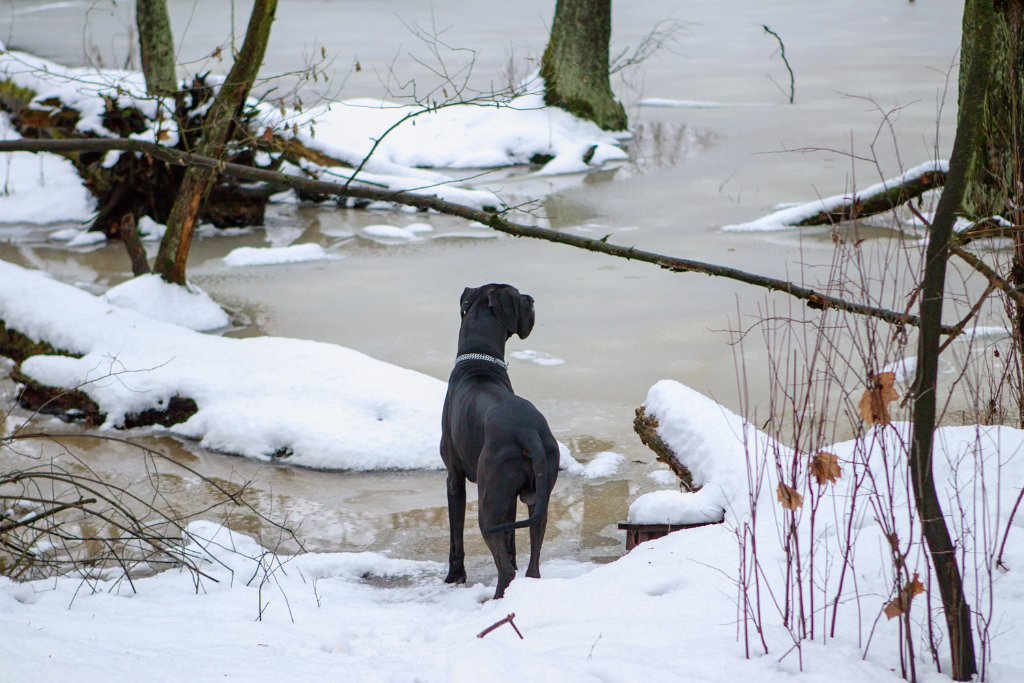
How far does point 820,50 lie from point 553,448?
21.4m

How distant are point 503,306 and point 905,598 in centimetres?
257

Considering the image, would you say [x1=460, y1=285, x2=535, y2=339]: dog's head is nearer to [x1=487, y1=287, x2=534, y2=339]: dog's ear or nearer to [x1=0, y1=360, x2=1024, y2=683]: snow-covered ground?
[x1=487, y1=287, x2=534, y2=339]: dog's ear

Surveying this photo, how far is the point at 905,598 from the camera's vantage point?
104 inches

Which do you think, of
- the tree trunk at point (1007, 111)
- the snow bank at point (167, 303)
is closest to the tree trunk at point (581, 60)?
the snow bank at point (167, 303)

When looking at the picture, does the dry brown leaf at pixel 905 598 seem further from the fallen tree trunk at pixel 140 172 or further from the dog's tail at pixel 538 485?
the fallen tree trunk at pixel 140 172

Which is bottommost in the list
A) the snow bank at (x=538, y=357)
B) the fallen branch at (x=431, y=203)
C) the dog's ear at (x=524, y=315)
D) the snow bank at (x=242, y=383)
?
the snow bank at (x=538, y=357)

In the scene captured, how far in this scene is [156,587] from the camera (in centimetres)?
408

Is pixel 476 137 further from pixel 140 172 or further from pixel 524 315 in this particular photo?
pixel 524 315

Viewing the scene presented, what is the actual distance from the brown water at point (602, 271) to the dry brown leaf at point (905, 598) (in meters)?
0.81

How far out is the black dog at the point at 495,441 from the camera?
4.01m

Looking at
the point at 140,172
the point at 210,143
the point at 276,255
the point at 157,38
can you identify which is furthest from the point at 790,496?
the point at 157,38

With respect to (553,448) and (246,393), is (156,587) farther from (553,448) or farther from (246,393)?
(246,393)

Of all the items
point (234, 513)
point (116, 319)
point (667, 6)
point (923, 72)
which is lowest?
point (234, 513)

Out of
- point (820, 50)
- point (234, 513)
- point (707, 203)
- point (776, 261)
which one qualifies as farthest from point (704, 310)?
point (820, 50)
